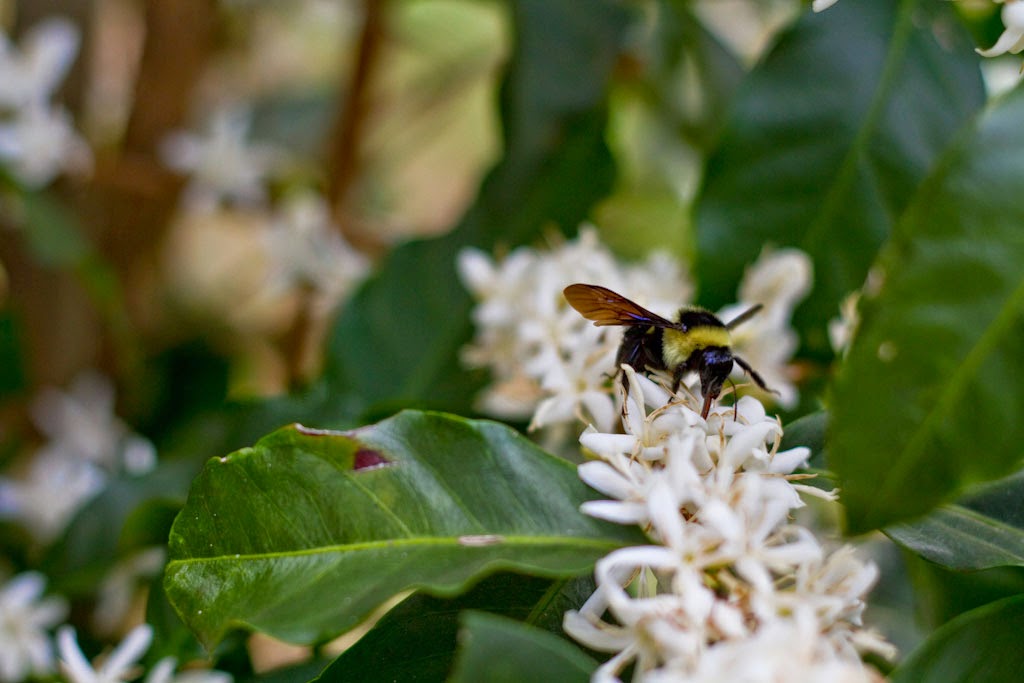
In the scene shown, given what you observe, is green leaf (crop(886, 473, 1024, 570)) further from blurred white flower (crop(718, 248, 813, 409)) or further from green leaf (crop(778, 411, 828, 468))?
blurred white flower (crop(718, 248, 813, 409))

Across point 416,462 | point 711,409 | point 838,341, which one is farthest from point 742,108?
point 416,462

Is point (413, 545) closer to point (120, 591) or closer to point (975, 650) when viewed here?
point (975, 650)

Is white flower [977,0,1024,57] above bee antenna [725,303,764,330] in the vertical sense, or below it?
Result: above

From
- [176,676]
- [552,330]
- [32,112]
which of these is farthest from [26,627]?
[32,112]

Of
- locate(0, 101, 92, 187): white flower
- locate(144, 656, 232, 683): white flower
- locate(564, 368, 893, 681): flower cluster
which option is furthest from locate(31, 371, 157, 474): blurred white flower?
locate(564, 368, 893, 681): flower cluster

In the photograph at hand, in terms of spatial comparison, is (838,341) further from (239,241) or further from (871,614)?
(239,241)

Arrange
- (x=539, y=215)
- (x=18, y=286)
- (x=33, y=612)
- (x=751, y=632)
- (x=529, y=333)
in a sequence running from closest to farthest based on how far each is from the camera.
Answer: (x=751, y=632), (x=529, y=333), (x=33, y=612), (x=539, y=215), (x=18, y=286)

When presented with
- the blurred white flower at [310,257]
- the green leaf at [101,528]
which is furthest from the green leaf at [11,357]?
the green leaf at [101,528]

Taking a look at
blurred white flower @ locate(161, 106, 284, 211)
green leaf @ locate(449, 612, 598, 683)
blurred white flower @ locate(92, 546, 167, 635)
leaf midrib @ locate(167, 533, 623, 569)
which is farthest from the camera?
blurred white flower @ locate(161, 106, 284, 211)
